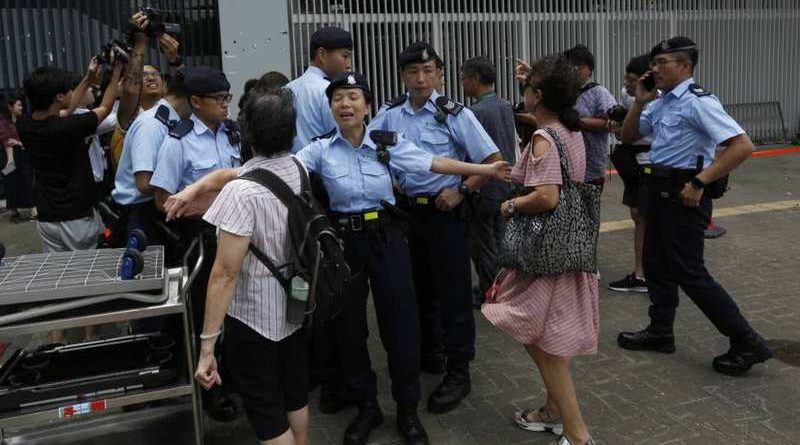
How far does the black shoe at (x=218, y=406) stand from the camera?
3836mm

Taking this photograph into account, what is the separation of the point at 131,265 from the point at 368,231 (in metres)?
1.07

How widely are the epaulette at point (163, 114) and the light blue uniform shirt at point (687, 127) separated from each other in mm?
2816

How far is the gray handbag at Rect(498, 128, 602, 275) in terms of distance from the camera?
10.3 ft

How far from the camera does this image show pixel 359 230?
3.38 m

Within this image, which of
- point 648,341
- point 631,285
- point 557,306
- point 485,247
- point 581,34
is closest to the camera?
point 557,306

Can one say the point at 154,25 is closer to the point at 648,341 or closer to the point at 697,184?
the point at 697,184

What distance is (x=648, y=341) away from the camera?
4.51 metres

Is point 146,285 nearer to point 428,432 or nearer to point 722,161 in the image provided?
point 428,432

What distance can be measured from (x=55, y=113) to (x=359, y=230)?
83.0 inches

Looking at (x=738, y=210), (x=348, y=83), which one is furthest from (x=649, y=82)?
(x=738, y=210)

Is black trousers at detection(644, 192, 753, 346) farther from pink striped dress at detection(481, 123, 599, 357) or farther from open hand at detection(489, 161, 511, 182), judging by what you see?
open hand at detection(489, 161, 511, 182)

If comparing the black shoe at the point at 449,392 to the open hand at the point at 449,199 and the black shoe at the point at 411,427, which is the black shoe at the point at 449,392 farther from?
the open hand at the point at 449,199

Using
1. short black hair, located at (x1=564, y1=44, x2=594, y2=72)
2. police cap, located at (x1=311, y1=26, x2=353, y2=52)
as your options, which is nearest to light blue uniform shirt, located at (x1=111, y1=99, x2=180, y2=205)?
police cap, located at (x1=311, y1=26, x2=353, y2=52)

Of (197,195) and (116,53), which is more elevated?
(116,53)
